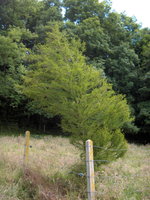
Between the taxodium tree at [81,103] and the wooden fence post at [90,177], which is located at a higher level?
the taxodium tree at [81,103]

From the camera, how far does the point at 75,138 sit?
548 cm

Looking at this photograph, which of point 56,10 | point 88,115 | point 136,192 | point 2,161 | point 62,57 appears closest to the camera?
point 136,192

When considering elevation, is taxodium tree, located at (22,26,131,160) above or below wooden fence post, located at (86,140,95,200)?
above

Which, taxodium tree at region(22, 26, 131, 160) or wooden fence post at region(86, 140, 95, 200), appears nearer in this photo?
wooden fence post at region(86, 140, 95, 200)

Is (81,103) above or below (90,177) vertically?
above

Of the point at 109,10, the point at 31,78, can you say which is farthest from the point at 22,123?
the point at 31,78

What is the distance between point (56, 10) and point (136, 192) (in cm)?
1838

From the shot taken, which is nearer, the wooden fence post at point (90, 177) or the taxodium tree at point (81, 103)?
the wooden fence post at point (90, 177)

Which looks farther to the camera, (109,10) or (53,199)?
(109,10)

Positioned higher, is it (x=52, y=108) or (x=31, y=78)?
(x=31, y=78)

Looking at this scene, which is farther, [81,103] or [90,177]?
[81,103]

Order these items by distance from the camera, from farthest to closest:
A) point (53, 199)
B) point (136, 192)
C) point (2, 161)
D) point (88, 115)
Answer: point (2, 161) < point (88, 115) < point (136, 192) < point (53, 199)

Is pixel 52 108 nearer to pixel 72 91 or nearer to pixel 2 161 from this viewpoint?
pixel 72 91

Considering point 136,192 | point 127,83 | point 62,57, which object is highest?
point 127,83
